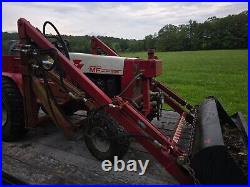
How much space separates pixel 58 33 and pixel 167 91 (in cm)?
178

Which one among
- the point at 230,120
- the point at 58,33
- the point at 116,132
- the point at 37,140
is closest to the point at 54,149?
the point at 37,140

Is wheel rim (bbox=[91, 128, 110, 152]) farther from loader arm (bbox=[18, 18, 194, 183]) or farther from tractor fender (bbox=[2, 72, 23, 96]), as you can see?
tractor fender (bbox=[2, 72, 23, 96])

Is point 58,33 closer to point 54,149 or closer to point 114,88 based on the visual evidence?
point 114,88

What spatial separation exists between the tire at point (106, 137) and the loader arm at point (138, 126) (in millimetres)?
75

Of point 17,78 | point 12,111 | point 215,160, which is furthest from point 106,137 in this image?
point 17,78

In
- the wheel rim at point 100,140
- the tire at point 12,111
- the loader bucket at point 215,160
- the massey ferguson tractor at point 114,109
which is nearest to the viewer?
the loader bucket at point 215,160

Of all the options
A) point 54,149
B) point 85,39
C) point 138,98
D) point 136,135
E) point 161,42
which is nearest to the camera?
point 136,135

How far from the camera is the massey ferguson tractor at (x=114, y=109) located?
99.3 inches

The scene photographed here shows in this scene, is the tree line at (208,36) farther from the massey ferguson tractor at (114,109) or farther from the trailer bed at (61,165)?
the trailer bed at (61,165)

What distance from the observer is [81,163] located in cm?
305

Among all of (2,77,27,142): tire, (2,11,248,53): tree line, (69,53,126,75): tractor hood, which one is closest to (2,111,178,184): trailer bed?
(2,77,27,142): tire

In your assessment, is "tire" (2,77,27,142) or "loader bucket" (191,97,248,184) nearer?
"loader bucket" (191,97,248,184)

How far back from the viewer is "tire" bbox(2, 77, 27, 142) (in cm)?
353

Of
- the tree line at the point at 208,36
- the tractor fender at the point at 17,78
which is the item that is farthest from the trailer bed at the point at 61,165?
the tree line at the point at 208,36
